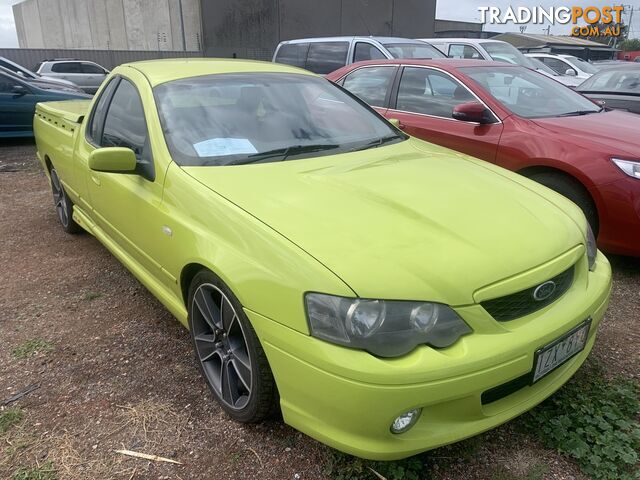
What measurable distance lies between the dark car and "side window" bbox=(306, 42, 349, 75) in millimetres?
4871

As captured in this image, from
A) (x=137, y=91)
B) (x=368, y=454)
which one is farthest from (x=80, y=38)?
(x=368, y=454)

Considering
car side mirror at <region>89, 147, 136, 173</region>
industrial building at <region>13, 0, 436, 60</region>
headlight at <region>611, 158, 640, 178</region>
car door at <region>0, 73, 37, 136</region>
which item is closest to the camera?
car side mirror at <region>89, 147, 136, 173</region>

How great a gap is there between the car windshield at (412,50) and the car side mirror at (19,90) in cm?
636

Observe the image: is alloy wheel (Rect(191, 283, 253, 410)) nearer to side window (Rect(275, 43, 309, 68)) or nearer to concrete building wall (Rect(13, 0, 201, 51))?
side window (Rect(275, 43, 309, 68))

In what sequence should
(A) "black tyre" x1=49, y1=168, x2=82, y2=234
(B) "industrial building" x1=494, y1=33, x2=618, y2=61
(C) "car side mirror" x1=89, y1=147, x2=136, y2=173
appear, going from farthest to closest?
1. (B) "industrial building" x1=494, y1=33, x2=618, y2=61
2. (A) "black tyre" x1=49, y1=168, x2=82, y2=234
3. (C) "car side mirror" x1=89, y1=147, x2=136, y2=173

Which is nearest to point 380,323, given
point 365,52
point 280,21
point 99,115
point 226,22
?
point 99,115

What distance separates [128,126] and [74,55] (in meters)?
24.7

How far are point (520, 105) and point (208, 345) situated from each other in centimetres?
344

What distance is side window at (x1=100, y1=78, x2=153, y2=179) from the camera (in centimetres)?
269

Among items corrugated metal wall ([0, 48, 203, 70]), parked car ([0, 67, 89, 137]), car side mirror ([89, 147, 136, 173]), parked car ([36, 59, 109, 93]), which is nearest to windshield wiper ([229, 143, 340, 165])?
car side mirror ([89, 147, 136, 173])

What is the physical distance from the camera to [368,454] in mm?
1713

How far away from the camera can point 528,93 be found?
4602 mm

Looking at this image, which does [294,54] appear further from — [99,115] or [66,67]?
[66,67]

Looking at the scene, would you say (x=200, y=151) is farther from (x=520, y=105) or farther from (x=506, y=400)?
(x=520, y=105)
